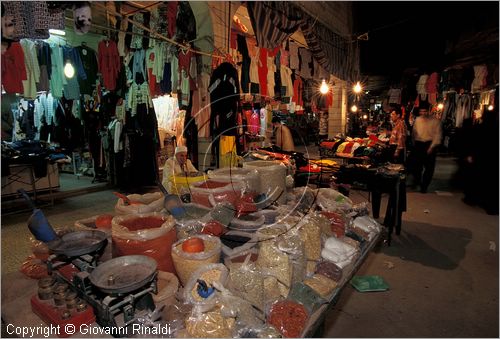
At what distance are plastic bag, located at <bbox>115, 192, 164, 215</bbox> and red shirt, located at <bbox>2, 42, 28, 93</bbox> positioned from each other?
142 inches

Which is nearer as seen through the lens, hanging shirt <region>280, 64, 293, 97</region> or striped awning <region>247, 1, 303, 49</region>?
striped awning <region>247, 1, 303, 49</region>

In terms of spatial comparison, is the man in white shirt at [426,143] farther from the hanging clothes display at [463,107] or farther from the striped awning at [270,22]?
the hanging clothes display at [463,107]

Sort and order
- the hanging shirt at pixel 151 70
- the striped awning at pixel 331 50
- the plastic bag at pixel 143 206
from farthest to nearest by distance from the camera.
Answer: the striped awning at pixel 331 50 < the hanging shirt at pixel 151 70 < the plastic bag at pixel 143 206

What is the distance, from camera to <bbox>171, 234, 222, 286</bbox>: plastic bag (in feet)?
5.92

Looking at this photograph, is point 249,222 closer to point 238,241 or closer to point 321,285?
point 238,241

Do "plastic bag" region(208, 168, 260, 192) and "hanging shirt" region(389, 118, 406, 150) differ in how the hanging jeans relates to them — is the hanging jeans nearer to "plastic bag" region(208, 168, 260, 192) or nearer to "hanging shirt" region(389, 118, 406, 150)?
"hanging shirt" region(389, 118, 406, 150)

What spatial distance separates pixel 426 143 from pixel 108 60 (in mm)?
7802

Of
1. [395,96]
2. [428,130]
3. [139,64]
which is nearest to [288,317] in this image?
[139,64]

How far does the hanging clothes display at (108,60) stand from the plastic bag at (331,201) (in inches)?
168

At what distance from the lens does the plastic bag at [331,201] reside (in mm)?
3297

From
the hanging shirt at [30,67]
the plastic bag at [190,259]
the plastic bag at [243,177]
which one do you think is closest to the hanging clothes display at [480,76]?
the plastic bag at [243,177]

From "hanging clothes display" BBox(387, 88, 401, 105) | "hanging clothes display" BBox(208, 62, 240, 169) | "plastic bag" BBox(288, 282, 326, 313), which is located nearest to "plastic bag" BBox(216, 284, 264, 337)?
"plastic bag" BBox(288, 282, 326, 313)

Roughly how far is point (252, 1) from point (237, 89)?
126 centimetres

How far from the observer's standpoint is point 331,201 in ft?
11.1
